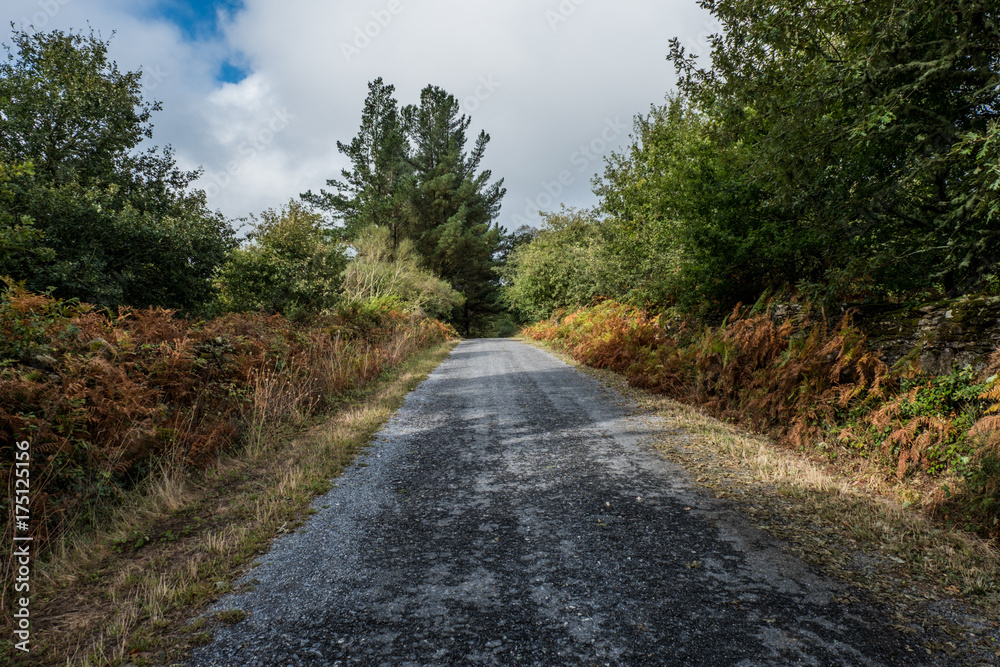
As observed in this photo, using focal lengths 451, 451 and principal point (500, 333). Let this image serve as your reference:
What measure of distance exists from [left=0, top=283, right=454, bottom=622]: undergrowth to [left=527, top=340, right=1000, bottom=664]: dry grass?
190 inches

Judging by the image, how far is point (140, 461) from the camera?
Answer: 4.19 m

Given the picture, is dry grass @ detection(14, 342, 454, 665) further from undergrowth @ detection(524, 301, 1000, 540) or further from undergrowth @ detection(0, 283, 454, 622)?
undergrowth @ detection(524, 301, 1000, 540)

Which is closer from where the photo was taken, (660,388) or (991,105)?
(991,105)

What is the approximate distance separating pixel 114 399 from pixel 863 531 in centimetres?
615

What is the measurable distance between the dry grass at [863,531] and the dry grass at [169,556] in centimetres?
360

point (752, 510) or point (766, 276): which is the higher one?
point (766, 276)

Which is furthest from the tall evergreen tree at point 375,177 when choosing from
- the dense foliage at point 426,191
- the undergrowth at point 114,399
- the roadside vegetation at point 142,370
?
the undergrowth at point 114,399

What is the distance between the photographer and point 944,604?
2.45m

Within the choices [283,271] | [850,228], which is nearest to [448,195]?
[283,271]

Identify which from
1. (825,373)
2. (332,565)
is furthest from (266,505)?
(825,373)

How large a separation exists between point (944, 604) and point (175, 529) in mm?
4952

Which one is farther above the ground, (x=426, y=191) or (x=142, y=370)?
(x=426, y=191)

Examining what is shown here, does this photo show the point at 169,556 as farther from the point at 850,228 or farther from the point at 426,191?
the point at 426,191

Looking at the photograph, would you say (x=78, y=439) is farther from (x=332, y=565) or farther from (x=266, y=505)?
(x=332, y=565)
